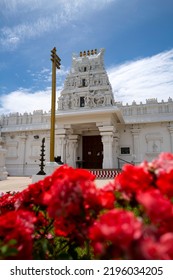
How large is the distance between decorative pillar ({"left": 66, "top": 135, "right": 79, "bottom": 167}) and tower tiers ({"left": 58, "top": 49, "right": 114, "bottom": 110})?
2.43m

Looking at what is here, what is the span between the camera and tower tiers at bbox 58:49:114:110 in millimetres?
13750

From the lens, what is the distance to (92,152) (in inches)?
608

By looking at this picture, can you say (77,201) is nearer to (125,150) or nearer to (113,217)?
(113,217)

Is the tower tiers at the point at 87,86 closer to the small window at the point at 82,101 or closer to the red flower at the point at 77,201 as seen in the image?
the small window at the point at 82,101

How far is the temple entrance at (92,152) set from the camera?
1523cm

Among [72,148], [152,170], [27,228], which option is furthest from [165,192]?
[72,148]

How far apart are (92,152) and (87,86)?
524 cm

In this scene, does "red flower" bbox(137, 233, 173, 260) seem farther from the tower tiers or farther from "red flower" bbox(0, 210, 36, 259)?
the tower tiers

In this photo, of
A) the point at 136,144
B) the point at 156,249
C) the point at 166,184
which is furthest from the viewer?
the point at 136,144

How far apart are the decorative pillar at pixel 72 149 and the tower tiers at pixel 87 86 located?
243 cm

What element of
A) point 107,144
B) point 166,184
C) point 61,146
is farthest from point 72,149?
point 166,184

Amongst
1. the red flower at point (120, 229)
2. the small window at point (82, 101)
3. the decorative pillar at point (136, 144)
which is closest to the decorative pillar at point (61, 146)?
the small window at point (82, 101)

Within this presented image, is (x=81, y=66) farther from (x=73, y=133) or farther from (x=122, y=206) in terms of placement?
(x=122, y=206)
